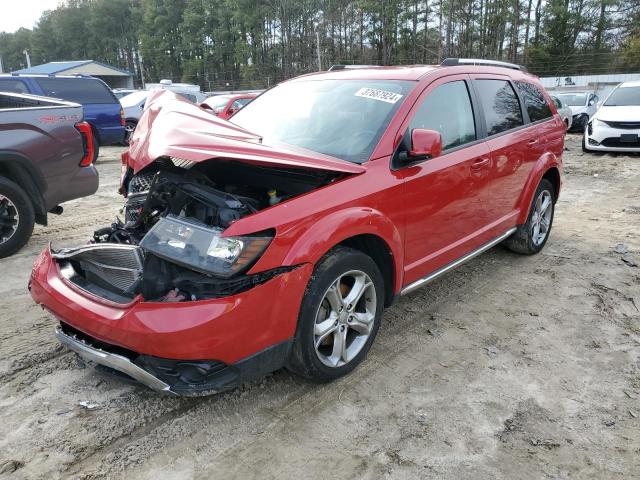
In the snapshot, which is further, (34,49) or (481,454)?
(34,49)

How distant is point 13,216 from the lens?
495 centimetres

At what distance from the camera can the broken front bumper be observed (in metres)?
2.30

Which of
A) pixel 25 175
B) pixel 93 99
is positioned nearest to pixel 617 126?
pixel 25 175

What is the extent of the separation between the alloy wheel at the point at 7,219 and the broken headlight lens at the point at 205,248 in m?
3.16

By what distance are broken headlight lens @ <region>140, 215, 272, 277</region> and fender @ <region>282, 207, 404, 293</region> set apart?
0.19 meters

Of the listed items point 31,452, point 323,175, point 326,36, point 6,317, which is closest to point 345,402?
point 323,175

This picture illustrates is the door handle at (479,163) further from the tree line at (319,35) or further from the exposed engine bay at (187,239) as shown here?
the tree line at (319,35)

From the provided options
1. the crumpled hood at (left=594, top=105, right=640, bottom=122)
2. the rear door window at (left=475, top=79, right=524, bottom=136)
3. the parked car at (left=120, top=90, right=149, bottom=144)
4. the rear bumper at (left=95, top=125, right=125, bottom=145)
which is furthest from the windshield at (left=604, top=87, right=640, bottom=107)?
the parked car at (left=120, top=90, right=149, bottom=144)

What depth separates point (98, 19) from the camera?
81.8 metres

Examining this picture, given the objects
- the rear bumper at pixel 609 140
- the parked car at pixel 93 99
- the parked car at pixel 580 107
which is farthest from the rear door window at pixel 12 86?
the parked car at pixel 580 107

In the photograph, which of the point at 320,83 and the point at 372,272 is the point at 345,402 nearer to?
the point at 372,272

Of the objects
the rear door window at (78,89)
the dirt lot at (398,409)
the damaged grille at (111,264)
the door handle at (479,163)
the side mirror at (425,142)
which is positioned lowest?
the dirt lot at (398,409)

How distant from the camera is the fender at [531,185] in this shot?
4.67 m

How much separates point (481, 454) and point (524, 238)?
9.89ft
